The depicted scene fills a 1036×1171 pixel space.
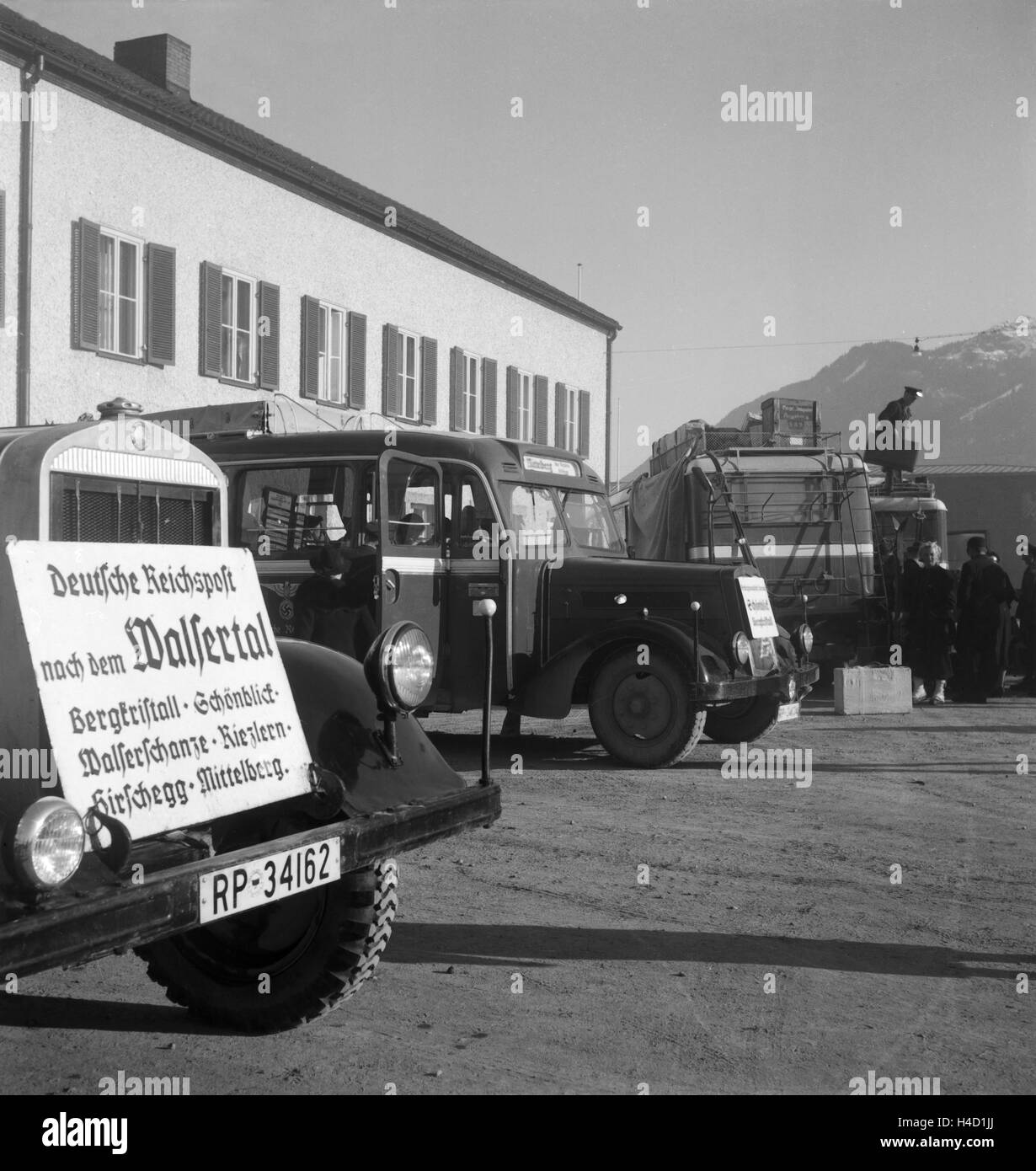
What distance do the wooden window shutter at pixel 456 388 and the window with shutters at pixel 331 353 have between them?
12.8 ft

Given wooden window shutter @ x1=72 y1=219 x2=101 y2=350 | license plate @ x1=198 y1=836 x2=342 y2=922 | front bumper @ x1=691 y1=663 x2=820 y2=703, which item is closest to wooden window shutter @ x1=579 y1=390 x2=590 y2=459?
wooden window shutter @ x1=72 y1=219 x2=101 y2=350

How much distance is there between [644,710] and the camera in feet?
32.0

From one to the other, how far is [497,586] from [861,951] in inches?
197

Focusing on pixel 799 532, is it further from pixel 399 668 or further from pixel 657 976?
pixel 399 668

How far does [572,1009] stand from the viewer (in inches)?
171

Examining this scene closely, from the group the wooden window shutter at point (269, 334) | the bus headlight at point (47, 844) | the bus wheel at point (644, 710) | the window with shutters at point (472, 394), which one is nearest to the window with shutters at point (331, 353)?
the wooden window shutter at point (269, 334)

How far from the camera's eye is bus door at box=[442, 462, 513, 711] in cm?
961

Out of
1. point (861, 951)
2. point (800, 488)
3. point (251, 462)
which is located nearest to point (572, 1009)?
point (861, 951)

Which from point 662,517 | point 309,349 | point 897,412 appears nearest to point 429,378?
point 309,349

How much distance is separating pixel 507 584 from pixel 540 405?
21.5m

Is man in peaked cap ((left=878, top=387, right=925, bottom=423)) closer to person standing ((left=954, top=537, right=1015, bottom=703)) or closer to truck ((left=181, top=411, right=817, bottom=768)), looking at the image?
person standing ((left=954, top=537, right=1015, bottom=703))

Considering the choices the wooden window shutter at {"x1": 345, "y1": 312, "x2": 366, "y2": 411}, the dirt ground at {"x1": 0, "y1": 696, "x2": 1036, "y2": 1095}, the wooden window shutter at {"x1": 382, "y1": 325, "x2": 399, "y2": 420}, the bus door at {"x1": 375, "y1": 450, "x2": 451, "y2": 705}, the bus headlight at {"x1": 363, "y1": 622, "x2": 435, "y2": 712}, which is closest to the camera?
the dirt ground at {"x1": 0, "y1": 696, "x2": 1036, "y2": 1095}

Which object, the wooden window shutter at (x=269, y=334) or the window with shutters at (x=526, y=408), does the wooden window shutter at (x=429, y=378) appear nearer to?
the window with shutters at (x=526, y=408)

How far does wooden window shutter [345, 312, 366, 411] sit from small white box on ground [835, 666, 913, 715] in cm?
1212
